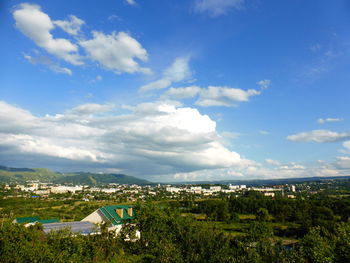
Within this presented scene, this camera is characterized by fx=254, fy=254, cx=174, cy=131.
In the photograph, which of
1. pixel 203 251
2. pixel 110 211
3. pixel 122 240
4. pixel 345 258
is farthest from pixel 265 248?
pixel 110 211

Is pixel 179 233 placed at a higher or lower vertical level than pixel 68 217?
higher

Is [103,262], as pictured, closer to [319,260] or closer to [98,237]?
[98,237]

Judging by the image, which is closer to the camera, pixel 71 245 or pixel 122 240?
pixel 71 245

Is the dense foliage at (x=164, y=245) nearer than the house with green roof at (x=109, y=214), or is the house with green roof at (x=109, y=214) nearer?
the dense foliage at (x=164, y=245)

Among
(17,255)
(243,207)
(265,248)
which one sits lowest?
(243,207)

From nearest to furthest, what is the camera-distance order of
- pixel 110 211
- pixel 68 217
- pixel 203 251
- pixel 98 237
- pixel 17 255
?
pixel 203 251
pixel 17 255
pixel 98 237
pixel 110 211
pixel 68 217

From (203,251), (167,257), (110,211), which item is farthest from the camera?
(110,211)

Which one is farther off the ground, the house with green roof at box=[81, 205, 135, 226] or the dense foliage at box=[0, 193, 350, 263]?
the dense foliage at box=[0, 193, 350, 263]

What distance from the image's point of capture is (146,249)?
26.9 m

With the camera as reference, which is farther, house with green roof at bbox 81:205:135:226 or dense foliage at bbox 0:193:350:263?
house with green roof at bbox 81:205:135:226

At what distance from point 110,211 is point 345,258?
4010 cm

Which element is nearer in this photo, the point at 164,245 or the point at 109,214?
the point at 164,245

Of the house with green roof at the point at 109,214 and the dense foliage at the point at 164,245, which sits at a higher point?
the dense foliage at the point at 164,245

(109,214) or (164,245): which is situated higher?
(164,245)
